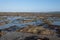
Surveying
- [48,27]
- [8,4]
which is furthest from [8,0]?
[48,27]

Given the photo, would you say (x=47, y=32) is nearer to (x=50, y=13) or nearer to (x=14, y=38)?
(x=50, y=13)

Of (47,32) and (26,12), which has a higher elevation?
(26,12)

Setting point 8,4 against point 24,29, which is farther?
point 8,4

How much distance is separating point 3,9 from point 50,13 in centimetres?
90

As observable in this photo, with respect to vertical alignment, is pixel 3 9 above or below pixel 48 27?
above

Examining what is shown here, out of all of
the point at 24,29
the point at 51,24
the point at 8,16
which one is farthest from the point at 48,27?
the point at 8,16

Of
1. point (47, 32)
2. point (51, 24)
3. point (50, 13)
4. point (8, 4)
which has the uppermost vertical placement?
point (8, 4)

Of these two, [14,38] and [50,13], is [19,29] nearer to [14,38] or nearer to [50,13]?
[14,38]

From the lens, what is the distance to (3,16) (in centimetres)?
217

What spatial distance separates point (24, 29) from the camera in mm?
2020

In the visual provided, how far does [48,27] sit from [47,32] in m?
0.11

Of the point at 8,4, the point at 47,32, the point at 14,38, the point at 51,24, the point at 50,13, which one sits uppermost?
the point at 8,4

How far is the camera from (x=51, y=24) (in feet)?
6.62

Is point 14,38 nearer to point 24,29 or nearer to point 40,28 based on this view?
point 24,29
